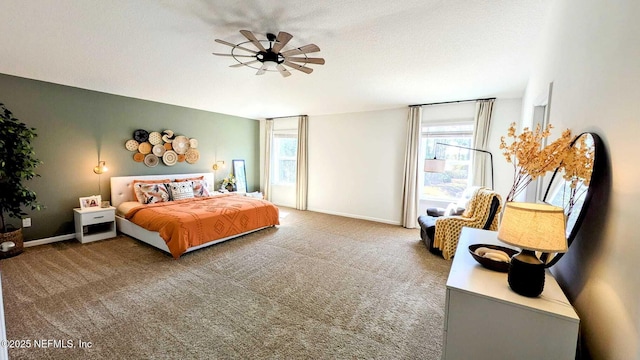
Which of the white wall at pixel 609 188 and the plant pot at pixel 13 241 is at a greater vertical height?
the white wall at pixel 609 188

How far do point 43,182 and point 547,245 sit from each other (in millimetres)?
5714

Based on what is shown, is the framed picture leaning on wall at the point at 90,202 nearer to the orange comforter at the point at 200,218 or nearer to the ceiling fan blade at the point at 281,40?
the orange comforter at the point at 200,218

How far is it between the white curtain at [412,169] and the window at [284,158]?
294cm

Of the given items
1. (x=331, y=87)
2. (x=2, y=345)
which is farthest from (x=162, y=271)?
(x=331, y=87)

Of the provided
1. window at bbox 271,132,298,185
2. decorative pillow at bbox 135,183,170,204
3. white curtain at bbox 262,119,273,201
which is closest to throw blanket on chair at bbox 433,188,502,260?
window at bbox 271,132,298,185

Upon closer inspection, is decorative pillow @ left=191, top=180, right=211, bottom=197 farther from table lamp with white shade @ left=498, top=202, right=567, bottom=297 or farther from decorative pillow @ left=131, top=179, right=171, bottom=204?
table lamp with white shade @ left=498, top=202, right=567, bottom=297

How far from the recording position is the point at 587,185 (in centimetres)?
106

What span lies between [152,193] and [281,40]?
3.76 m

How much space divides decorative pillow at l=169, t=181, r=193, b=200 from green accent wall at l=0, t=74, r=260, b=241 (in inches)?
24.3

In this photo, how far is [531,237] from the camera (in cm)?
104

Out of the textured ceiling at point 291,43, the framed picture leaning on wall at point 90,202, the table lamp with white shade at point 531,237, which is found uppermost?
the textured ceiling at point 291,43

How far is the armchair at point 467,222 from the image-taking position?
319cm

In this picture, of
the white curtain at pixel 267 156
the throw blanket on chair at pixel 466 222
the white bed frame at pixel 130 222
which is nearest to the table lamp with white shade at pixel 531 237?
the throw blanket on chair at pixel 466 222

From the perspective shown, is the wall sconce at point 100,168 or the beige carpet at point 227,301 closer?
the beige carpet at point 227,301
